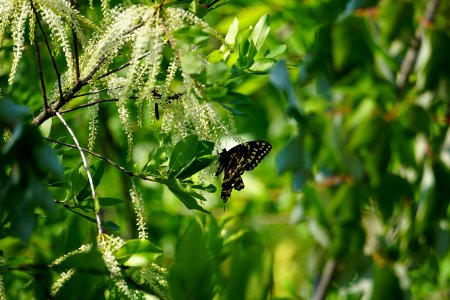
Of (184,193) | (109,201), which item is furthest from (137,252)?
(109,201)

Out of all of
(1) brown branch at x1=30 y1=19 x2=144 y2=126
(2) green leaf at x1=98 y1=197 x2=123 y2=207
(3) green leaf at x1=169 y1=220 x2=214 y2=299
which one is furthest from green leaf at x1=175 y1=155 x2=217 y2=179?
(3) green leaf at x1=169 y1=220 x2=214 y2=299

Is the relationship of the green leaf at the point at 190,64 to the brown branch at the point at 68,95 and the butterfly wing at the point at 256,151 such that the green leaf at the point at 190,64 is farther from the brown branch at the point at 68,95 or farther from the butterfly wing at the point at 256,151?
the butterfly wing at the point at 256,151

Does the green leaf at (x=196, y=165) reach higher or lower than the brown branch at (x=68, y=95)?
lower

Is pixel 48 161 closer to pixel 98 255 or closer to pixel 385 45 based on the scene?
pixel 98 255

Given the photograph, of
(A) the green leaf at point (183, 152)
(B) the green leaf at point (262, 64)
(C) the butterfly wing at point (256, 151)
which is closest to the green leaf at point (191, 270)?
(A) the green leaf at point (183, 152)

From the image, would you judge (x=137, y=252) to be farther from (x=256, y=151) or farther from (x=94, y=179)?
(x=256, y=151)
